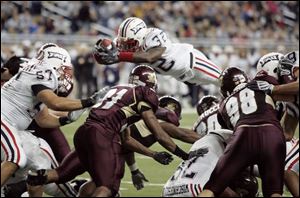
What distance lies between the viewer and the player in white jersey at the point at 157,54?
794 centimetres

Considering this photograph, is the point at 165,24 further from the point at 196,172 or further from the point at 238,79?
the point at 196,172

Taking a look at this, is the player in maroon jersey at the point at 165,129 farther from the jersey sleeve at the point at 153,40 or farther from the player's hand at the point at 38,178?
the player's hand at the point at 38,178

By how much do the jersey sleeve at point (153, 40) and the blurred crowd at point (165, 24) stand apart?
29.1ft

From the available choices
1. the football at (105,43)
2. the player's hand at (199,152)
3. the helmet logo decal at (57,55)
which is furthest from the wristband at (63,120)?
the player's hand at (199,152)

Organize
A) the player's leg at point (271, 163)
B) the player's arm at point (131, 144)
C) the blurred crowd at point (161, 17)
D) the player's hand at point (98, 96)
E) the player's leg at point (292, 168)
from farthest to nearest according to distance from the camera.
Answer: the blurred crowd at point (161, 17)
the player's leg at point (292, 168)
the player's arm at point (131, 144)
the player's hand at point (98, 96)
the player's leg at point (271, 163)

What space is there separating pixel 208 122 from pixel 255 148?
149cm

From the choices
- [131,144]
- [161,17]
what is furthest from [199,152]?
[161,17]

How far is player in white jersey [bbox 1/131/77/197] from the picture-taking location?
7129 millimetres

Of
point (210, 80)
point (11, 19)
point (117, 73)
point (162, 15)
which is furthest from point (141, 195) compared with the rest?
point (162, 15)

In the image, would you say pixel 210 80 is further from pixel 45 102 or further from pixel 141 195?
pixel 45 102

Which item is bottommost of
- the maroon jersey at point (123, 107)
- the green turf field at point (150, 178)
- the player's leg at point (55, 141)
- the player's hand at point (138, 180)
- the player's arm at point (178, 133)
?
the green turf field at point (150, 178)

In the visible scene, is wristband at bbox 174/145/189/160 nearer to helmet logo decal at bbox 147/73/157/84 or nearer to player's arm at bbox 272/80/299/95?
helmet logo decal at bbox 147/73/157/84

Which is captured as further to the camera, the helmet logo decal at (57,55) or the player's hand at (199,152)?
the helmet logo decal at (57,55)

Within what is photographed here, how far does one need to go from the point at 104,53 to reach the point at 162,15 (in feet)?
46.4
